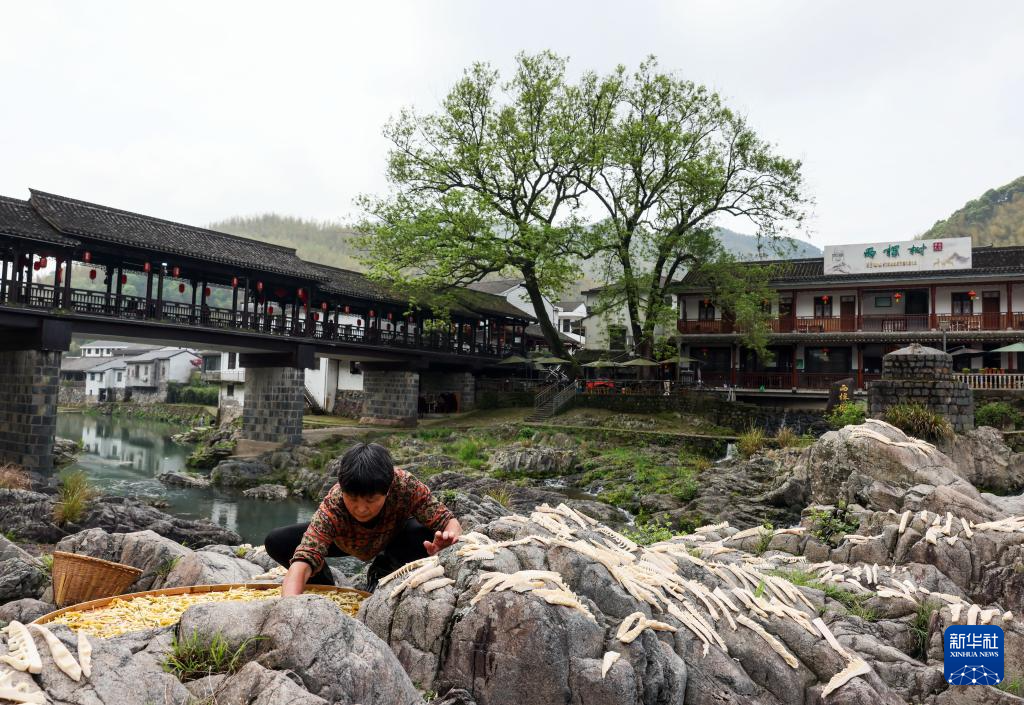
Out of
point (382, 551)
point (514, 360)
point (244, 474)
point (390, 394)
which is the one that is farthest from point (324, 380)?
point (382, 551)

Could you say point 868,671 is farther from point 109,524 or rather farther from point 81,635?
point 109,524

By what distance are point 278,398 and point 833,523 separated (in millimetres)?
23550

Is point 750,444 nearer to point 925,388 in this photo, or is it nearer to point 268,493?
point 925,388

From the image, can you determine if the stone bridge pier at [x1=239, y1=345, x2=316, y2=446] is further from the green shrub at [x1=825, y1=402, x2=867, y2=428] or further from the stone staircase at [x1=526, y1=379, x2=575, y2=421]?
the green shrub at [x1=825, y1=402, x2=867, y2=428]

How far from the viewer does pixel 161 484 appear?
23859 millimetres

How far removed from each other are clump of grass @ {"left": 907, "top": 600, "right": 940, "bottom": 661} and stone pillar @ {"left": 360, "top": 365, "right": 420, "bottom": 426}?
28.6 metres

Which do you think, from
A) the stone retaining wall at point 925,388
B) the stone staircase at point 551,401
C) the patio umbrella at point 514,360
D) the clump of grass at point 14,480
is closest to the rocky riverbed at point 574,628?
the stone retaining wall at point 925,388

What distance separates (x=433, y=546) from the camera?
13.9 feet

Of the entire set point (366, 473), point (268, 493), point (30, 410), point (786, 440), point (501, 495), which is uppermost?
point (366, 473)

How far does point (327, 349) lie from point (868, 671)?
2730 cm

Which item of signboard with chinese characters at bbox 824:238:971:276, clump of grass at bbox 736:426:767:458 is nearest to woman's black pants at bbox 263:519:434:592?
clump of grass at bbox 736:426:767:458

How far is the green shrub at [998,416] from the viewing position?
2198 centimetres

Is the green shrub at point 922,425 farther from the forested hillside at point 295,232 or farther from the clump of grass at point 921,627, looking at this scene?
the forested hillside at point 295,232

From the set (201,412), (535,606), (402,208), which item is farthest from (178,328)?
(201,412)
